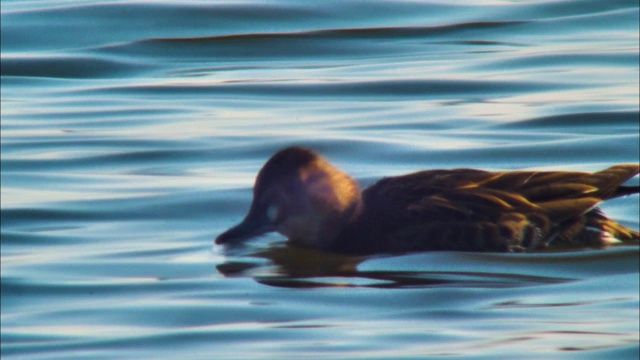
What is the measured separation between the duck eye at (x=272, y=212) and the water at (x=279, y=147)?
20 cm

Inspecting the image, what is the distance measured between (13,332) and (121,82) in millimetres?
8228

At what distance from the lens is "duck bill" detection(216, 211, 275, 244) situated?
8.37 metres

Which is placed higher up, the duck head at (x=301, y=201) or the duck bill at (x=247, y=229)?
the duck head at (x=301, y=201)

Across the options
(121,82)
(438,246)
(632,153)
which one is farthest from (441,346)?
(121,82)

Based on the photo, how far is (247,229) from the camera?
333 inches

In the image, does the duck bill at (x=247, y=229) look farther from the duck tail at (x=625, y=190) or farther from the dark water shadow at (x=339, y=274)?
the duck tail at (x=625, y=190)

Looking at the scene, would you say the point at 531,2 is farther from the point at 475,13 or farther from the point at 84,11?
the point at 84,11

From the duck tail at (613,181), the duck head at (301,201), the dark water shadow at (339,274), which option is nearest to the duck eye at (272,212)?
the duck head at (301,201)

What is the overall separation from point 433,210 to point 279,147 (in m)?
3.25

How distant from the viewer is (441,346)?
645cm

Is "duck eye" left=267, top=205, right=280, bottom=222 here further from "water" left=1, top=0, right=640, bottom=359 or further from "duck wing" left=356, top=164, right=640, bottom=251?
"duck wing" left=356, top=164, right=640, bottom=251

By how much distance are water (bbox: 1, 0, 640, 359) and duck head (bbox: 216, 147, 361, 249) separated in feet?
0.51

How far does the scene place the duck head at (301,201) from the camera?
27.9 feet

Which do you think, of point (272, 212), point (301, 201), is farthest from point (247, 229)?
point (301, 201)
